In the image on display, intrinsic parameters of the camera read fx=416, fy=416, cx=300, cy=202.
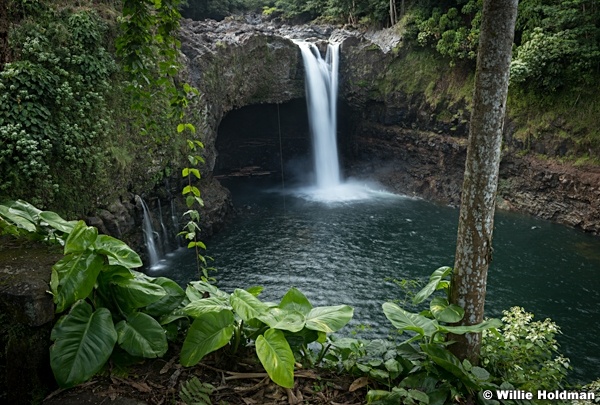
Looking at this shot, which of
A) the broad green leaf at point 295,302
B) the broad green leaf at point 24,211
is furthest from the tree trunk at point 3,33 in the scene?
the broad green leaf at point 295,302

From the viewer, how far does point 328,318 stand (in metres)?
3.25

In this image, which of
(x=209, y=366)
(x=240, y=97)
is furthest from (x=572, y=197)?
(x=209, y=366)

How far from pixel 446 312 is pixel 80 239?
2.92 meters

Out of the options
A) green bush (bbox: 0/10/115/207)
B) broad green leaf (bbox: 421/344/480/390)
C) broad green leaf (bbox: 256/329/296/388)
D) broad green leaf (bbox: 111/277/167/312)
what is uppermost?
green bush (bbox: 0/10/115/207)

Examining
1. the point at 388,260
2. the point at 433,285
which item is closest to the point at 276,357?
the point at 433,285

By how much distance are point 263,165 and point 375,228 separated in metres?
10.2

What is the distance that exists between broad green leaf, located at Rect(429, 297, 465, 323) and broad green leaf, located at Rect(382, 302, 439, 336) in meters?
0.08

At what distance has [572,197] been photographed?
15.3m

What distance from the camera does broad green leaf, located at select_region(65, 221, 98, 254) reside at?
2900mm

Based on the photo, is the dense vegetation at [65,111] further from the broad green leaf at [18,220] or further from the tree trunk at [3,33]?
the broad green leaf at [18,220]

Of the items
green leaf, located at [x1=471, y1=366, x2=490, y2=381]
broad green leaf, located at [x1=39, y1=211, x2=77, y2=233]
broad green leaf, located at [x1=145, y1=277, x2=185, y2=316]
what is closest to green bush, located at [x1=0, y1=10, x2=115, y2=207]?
broad green leaf, located at [x1=39, y1=211, x2=77, y2=233]

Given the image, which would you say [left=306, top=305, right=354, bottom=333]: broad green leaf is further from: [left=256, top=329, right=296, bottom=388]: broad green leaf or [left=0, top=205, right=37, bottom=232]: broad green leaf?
[left=0, top=205, right=37, bottom=232]: broad green leaf

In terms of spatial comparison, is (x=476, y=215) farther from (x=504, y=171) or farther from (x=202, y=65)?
(x=504, y=171)

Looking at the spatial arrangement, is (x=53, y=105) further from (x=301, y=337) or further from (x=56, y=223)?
(x=301, y=337)
